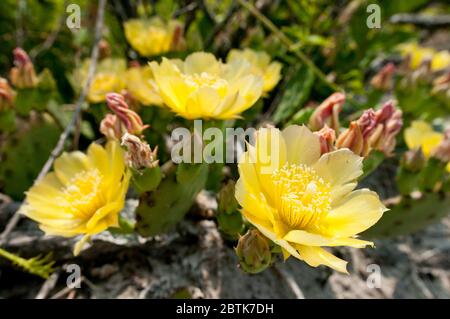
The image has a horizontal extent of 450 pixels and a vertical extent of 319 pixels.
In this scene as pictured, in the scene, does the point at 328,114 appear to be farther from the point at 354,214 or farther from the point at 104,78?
the point at 104,78

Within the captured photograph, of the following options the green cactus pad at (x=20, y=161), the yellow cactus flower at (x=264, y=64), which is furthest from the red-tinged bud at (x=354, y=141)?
the green cactus pad at (x=20, y=161)

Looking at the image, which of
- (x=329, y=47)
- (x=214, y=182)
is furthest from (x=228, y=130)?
(x=329, y=47)

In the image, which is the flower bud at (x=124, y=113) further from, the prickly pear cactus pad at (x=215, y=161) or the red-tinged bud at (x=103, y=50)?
the red-tinged bud at (x=103, y=50)

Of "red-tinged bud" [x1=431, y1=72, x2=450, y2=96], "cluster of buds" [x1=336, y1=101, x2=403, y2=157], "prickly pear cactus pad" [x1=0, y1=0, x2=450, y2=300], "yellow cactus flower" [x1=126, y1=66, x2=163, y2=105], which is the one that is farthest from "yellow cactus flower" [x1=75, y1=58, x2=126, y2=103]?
"red-tinged bud" [x1=431, y1=72, x2=450, y2=96]

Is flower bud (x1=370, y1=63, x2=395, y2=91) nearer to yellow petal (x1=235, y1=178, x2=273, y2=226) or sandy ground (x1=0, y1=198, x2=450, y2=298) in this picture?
sandy ground (x1=0, y1=198, x2=450, y2=298)

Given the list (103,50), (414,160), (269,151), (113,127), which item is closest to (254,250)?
(269,151)
